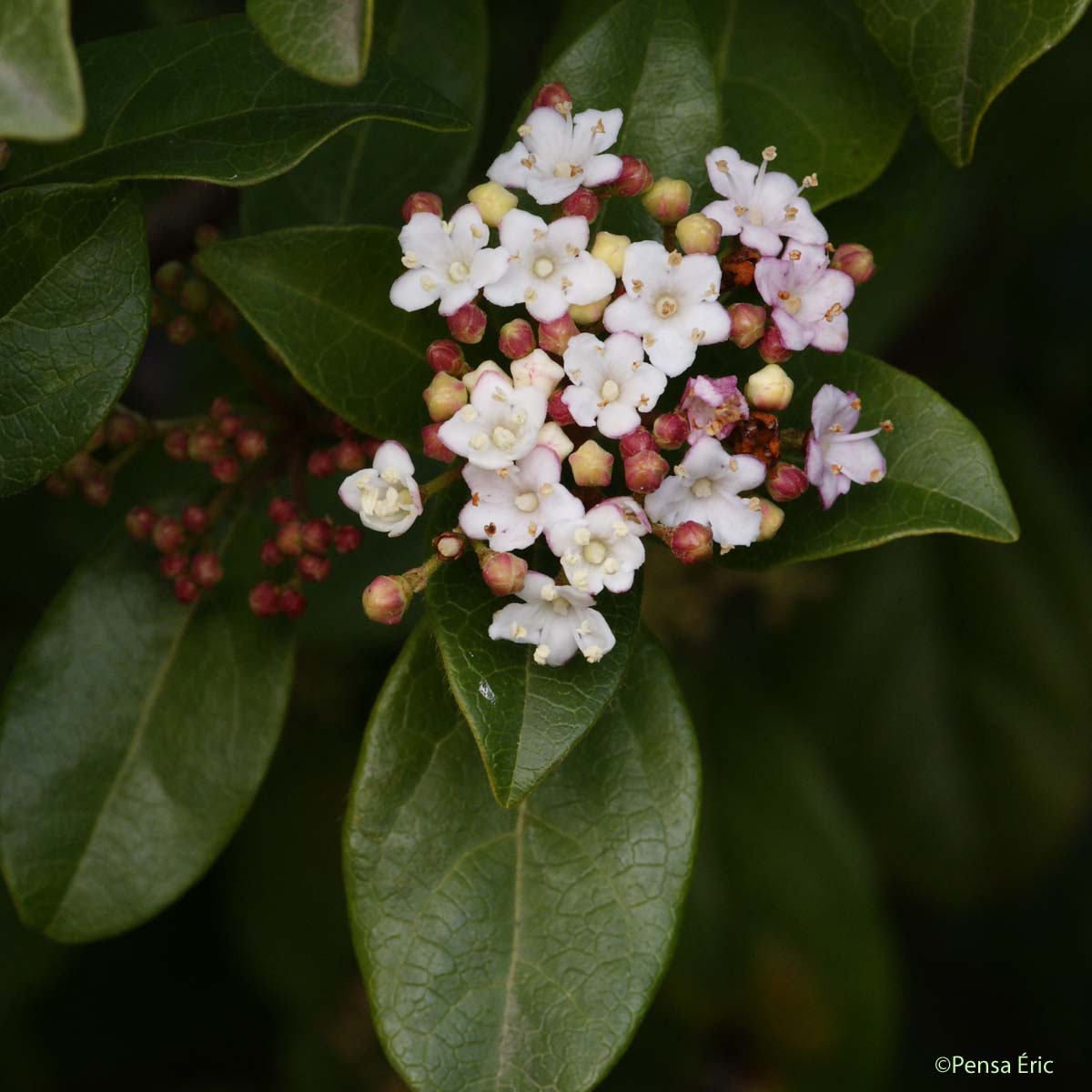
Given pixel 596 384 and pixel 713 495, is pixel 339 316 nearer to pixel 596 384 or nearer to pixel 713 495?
pixel 596 384

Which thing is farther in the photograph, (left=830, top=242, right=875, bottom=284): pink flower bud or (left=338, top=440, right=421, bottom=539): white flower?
(left=830, top=242, right=875, bottom=284): pink flower bud

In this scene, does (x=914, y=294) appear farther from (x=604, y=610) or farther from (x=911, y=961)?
(x=911, y=961)

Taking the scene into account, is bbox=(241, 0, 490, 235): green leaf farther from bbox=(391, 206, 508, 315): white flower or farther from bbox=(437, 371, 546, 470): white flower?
bbox=(437, 371, 546, 470): white flower

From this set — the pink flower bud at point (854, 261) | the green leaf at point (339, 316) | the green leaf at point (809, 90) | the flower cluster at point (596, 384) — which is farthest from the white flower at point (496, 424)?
the green leaf at point (809, 90)

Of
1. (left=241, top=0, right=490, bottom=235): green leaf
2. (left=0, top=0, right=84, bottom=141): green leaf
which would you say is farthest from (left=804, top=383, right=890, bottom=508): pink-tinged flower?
(left=0, top=0, right=84, bottom=141): green leaf

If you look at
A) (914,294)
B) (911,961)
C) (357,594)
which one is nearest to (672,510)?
(357,594)

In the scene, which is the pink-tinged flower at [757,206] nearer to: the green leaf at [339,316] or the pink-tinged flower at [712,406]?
the pink-tinged flower at [712,406]

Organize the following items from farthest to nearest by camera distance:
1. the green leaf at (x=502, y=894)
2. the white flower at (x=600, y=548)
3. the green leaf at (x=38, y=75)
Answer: the green leaf at (x=502, y=894) → the white flower at (x=600, y=548) → the green leaf at (x=38, y=75)
